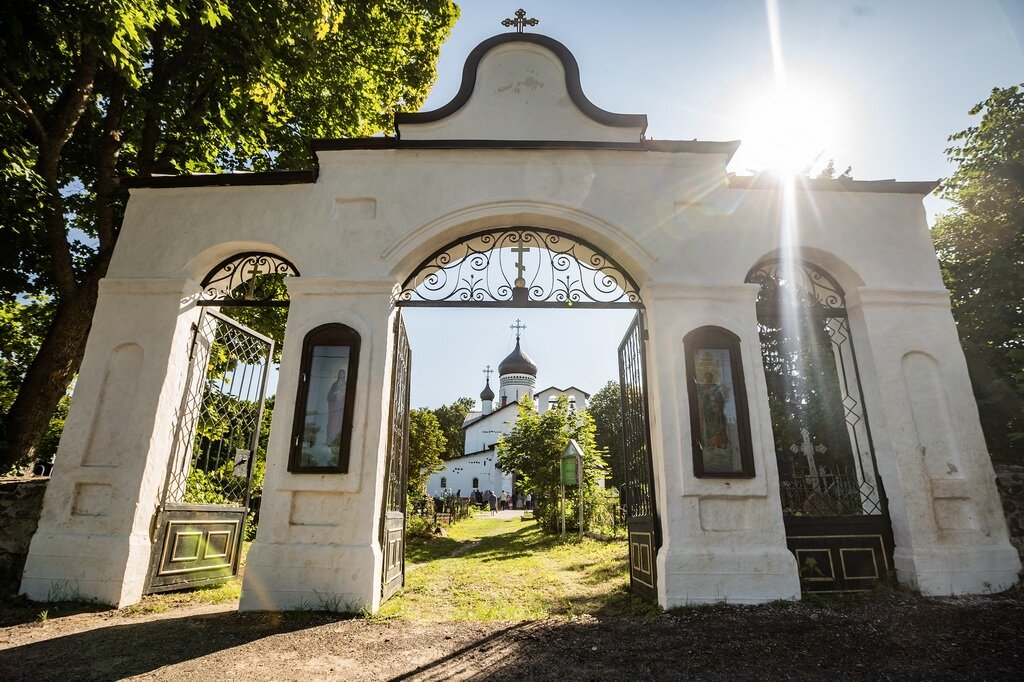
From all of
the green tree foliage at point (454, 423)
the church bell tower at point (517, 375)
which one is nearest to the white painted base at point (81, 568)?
the church bell tower at point (517, 375)

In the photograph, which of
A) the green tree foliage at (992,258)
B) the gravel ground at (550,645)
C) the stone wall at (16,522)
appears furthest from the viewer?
the green tree foliage at (992,258)

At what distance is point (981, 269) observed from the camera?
9172mm

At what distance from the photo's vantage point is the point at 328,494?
5762mm

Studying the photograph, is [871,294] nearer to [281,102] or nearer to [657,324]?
[657,324]

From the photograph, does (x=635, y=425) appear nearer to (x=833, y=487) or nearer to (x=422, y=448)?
(x=833, y=487)

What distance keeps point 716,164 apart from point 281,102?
6.58m

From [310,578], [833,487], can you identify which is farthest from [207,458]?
[833,487]

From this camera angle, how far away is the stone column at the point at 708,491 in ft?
17.9

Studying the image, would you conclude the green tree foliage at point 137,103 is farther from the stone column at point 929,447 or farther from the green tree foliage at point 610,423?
the green tree foliage at point 610,423

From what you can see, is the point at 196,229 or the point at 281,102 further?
the point at 281,102

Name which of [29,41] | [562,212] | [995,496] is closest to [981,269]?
[995,496]

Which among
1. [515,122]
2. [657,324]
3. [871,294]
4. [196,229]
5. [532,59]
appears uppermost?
[532,59]

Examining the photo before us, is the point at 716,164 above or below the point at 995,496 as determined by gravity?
above

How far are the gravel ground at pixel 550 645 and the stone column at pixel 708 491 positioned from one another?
260mm
